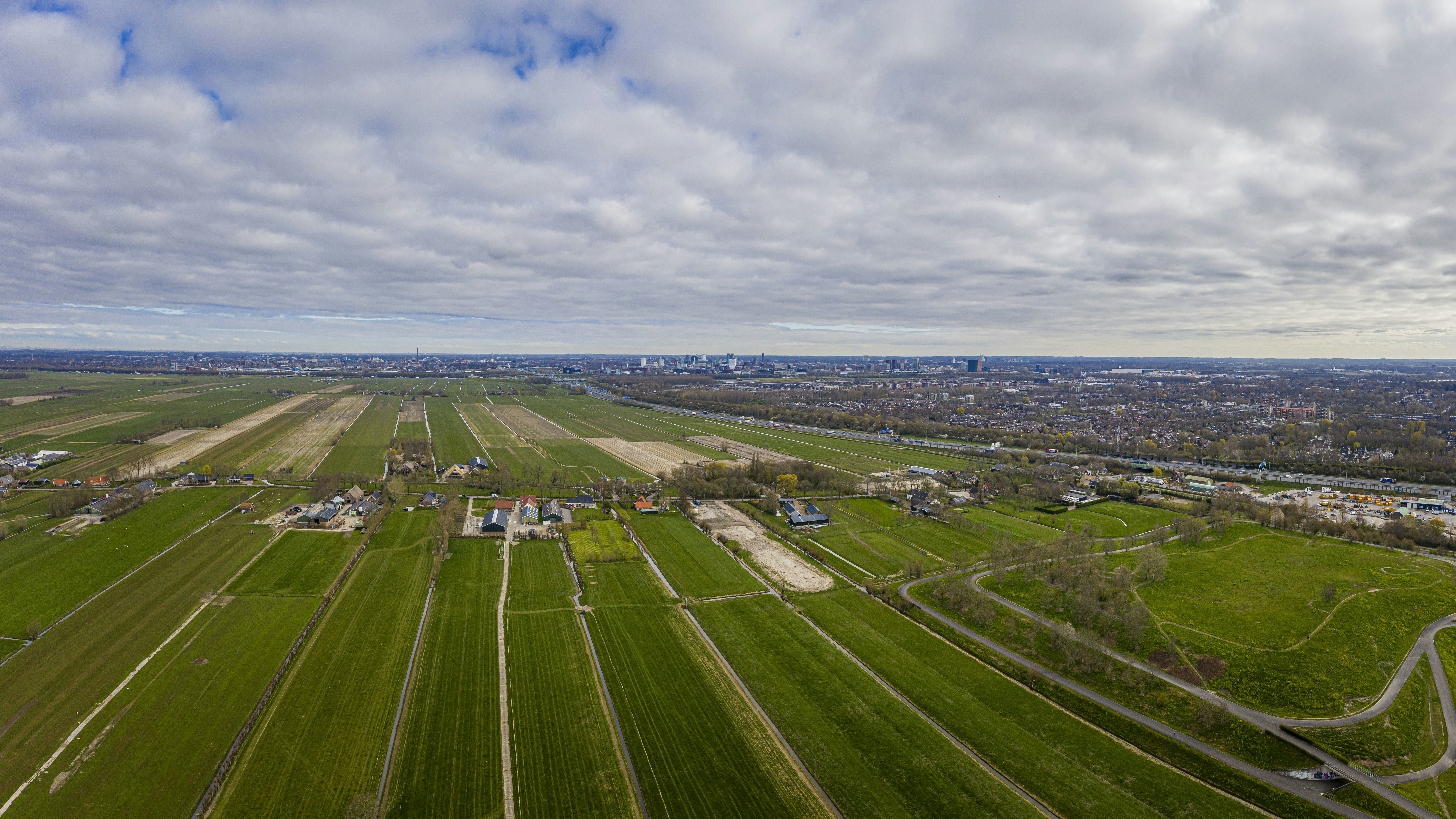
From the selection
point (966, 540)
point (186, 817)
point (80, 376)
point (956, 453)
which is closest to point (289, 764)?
point (186, 817)

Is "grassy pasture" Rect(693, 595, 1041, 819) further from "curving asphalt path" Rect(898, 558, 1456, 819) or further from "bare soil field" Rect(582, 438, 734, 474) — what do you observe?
"bare soil field" Rect(582, 438, 734, 474)

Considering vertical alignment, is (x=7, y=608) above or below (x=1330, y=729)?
above

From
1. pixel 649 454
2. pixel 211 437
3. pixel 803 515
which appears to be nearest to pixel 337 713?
pixel 803 515

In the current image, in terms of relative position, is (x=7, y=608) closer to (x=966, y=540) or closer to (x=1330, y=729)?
(x=966, y=540)

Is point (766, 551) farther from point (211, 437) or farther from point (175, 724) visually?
point (211, 437)

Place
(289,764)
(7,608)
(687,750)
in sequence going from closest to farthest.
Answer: (289,764) → (687,750) → (7,608)

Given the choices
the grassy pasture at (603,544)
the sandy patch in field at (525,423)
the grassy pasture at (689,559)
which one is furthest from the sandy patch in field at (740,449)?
the grassy pasture at (603,544)

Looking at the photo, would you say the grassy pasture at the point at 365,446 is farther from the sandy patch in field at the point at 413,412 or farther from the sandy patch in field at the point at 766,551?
the sandy patch in field at the point at 766,551
